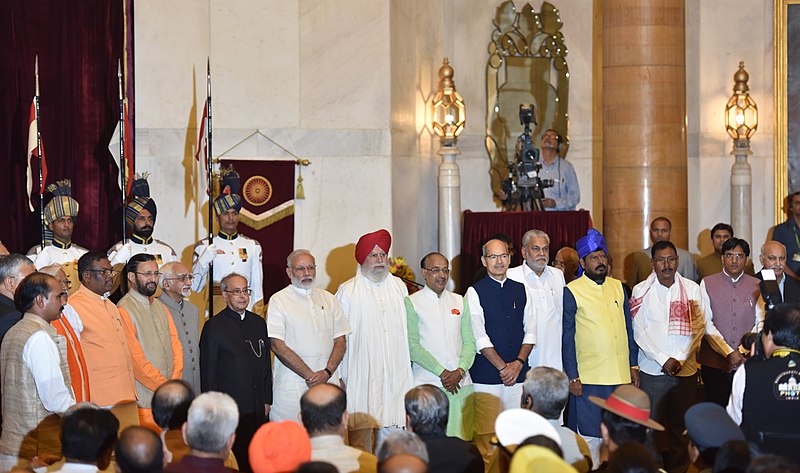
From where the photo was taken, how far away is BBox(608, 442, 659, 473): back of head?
4.04 meters

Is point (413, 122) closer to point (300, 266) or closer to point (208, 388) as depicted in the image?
point (300, 266)

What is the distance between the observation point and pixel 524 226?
11898 millimetres

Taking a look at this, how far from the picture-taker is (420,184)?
12641 millimetres

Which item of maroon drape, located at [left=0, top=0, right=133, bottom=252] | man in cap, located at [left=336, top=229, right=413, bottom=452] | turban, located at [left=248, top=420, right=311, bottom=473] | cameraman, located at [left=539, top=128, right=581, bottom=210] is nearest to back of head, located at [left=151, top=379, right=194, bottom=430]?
turban, located at [left=248, top=420, right=311, bottom=473]

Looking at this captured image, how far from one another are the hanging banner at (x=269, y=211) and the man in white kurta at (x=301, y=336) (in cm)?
344

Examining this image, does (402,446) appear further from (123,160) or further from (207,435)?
(123,160)

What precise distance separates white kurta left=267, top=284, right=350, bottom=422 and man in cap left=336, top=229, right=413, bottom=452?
24 centimetres

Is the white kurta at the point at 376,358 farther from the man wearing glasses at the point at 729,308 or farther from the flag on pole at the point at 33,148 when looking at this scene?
the flag on pole at the point at 33,148

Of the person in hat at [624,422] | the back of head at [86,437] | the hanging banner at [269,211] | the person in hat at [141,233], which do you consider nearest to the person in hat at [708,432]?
the person in hat at [624,422]

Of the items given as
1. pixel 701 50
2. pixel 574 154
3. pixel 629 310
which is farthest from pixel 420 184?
pixel 629 310

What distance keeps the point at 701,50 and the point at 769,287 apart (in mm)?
6811

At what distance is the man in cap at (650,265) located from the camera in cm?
1041

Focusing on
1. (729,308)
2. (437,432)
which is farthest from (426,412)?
(729,308)

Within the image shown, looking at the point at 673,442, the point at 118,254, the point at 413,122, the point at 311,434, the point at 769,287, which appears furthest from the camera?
the point at 413,122
